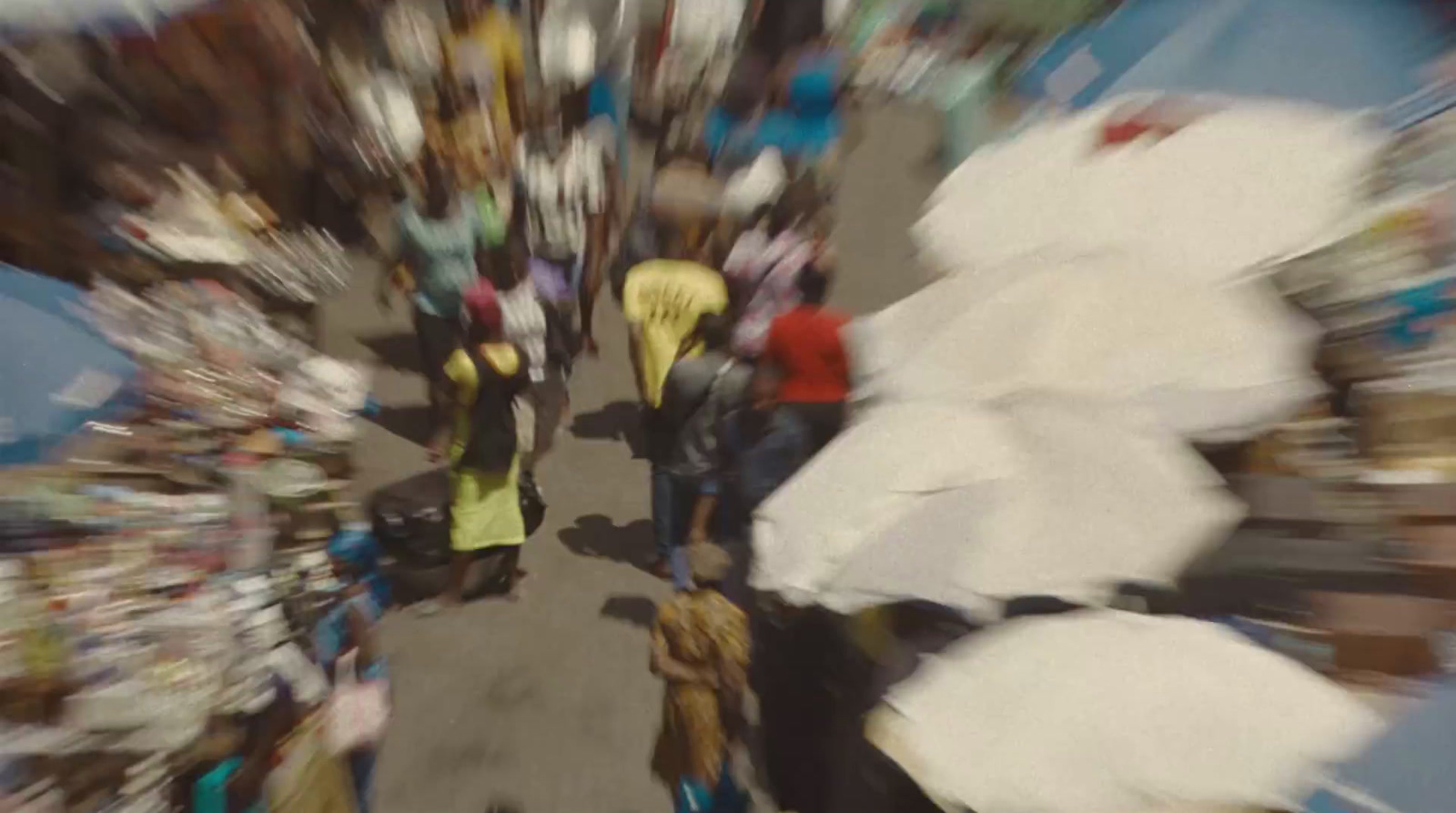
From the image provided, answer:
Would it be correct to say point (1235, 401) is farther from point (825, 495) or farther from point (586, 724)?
point (586, 724)

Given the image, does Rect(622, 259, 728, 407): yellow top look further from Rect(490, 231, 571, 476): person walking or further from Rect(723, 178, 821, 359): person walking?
Rect(490, 231, 571, 476): person walking

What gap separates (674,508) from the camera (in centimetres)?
358

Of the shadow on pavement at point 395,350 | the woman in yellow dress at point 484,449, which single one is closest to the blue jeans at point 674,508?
the woman in yellow dress at point 484,449

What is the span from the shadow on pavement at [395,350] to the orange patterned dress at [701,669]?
2281 millimetres

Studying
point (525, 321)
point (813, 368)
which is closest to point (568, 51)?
point (525, 321)

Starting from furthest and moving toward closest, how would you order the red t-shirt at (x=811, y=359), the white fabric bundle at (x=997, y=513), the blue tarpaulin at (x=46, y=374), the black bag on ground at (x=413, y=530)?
the black bag on ground at (x=413, y=530)
the red t-shirt at (x=811, y=359)
the blue tarpaulin at (x=46, y=374)
the white fabric bundle at (x=997, y=513)

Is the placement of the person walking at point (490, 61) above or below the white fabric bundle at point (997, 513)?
above

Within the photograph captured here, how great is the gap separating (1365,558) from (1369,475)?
228 millimetres

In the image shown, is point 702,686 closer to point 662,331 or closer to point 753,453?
point 753,453

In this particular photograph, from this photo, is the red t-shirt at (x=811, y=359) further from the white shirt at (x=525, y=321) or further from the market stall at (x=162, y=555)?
the market stall at (x=162, y=555)

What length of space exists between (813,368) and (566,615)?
4.53 ft

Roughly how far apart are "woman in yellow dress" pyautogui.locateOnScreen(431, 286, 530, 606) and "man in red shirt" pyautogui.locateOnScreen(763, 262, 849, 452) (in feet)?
2.90

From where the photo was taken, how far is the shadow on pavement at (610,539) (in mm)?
3830

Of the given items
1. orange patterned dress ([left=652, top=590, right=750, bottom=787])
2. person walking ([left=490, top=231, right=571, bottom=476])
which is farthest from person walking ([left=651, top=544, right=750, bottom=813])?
person walking ([left=490, top=231, right=571, bottom=476])
